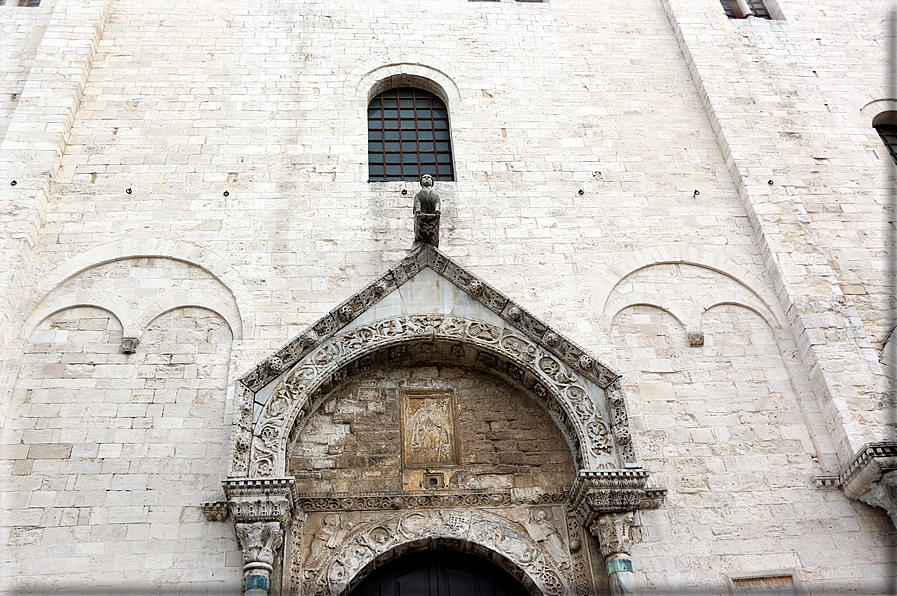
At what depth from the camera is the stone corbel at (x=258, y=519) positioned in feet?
22.6

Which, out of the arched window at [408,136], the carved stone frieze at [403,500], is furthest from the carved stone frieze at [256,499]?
the arched window at [408,136]

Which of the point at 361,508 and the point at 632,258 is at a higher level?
the point at 632,258

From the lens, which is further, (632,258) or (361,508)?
(632,258)

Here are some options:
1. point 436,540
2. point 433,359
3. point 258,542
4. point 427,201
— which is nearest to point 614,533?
point 436,540

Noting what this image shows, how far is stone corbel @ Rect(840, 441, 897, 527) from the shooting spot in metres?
7.50

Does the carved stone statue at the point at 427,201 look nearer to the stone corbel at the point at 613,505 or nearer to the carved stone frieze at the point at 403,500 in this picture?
the carved stone frieze at the point at 403,500

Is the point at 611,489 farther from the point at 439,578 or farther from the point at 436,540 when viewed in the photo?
the point at 439,578

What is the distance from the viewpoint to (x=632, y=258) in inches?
385

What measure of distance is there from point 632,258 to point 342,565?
543 centimetres

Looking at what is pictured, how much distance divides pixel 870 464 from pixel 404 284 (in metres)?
5.47

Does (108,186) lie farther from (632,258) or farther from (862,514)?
(862,514)

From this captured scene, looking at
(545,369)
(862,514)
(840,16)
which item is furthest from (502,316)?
(840,16)

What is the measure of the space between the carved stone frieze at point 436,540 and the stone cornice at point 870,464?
3235 millimetres

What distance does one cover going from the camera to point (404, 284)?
868 cm
